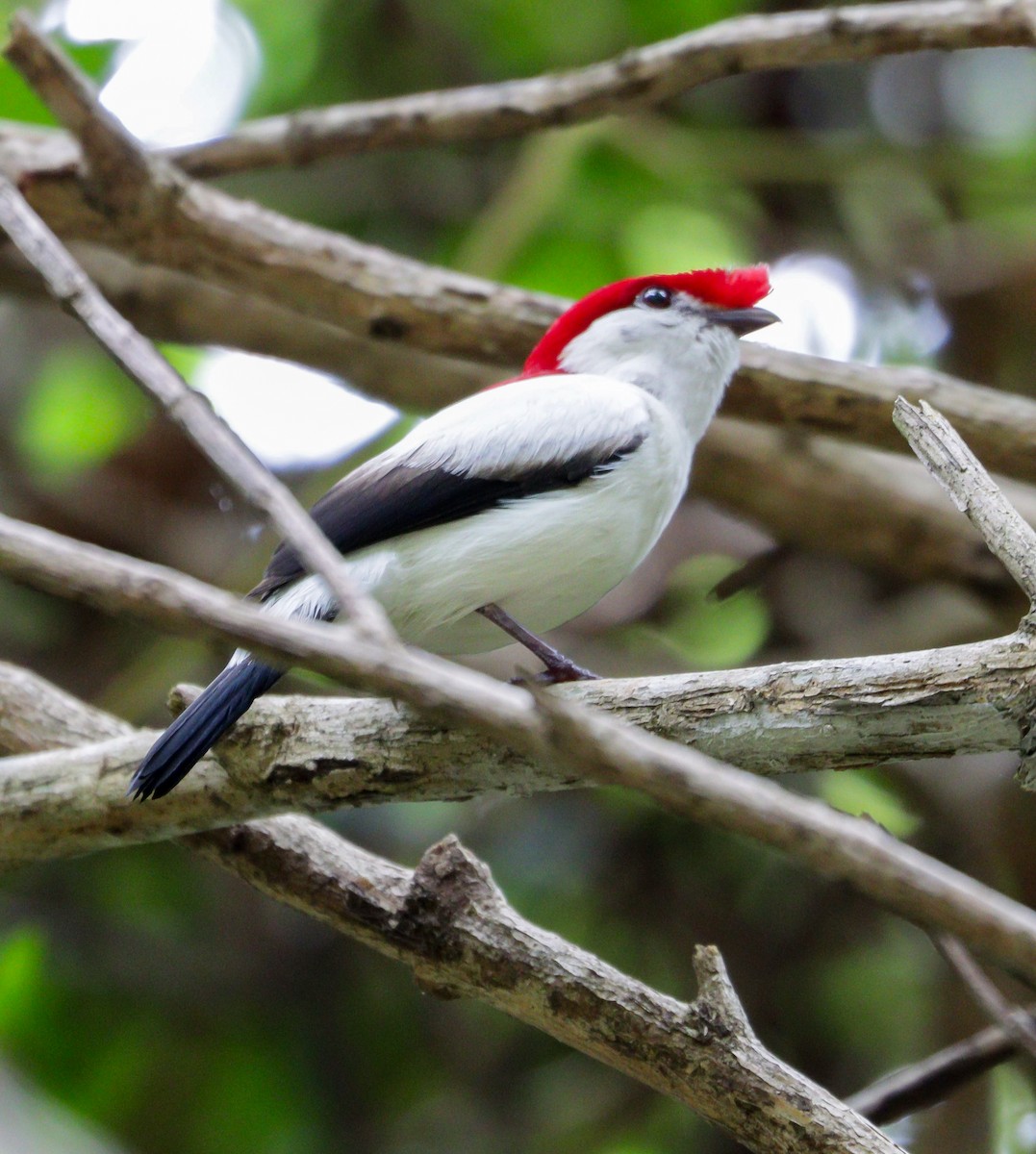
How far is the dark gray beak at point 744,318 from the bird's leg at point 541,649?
2.99ft

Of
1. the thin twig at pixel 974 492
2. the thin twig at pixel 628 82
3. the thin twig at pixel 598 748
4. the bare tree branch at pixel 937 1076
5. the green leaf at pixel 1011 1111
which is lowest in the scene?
the thin twig at pixel 598 748

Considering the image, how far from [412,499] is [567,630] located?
2100 millimetres

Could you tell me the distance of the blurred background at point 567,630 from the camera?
388cm

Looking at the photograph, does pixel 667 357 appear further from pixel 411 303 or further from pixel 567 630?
pixel 567 630

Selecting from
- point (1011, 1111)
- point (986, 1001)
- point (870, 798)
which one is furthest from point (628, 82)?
point (1011, 1111)

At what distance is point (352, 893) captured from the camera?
2.06m

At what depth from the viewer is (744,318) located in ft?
9.27

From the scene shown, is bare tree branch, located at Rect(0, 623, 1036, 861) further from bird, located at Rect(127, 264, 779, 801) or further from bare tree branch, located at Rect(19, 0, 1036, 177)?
bare tree branch, located at Rect(19, 0, 1036, 177)

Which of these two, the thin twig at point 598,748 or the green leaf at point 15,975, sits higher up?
the green leaf at point 15,975

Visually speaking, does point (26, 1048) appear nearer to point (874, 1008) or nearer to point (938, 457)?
point (874, 1008)

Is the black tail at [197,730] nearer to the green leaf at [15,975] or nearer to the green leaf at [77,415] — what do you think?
the green leaf at [15,975]

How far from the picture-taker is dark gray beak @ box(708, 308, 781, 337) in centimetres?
282

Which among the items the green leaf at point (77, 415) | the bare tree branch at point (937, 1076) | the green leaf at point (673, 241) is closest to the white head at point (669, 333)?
the bare tree branch at point (937, 1076)

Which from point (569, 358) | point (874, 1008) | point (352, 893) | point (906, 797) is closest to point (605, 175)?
point (569, 358)
